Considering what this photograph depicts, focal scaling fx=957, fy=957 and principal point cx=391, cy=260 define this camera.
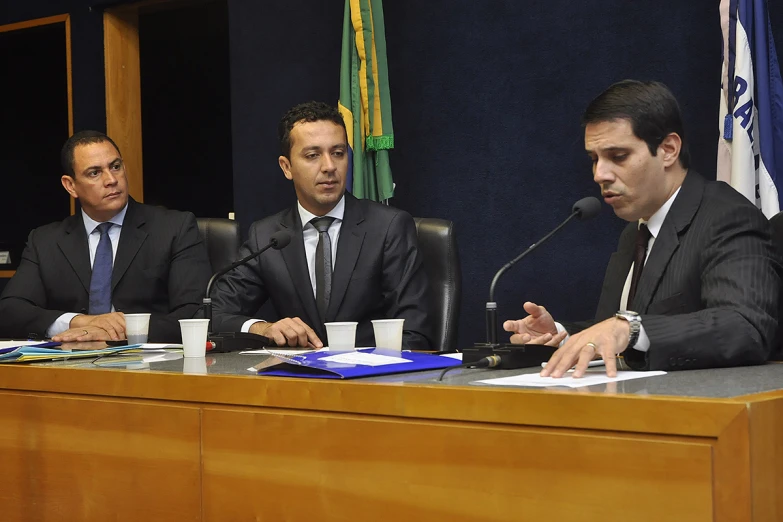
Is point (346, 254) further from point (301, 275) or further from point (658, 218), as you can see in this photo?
point (658, 218)

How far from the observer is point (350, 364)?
174 cm

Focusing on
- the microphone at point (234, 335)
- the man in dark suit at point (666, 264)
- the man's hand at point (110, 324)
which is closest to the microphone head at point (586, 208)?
the man in dark suit at point (666, 264)

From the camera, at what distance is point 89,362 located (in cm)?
211

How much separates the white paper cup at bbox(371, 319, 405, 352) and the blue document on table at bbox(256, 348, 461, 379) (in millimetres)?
250

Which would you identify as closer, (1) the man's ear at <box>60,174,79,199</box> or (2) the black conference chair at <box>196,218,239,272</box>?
(2) the black conference chair at <box>196,218,239,272</box>

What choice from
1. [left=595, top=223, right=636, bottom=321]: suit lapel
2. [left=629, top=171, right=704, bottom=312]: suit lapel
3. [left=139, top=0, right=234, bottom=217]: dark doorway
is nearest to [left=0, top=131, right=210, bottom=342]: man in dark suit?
[left=595, top=223, right=636, bottom=321]: suit lapel

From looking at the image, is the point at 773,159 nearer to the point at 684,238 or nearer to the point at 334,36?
the point at 684,238

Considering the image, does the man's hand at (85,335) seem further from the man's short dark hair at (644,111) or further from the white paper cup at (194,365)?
the man's short dark hair at (644,111)

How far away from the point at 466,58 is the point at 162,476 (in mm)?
2911

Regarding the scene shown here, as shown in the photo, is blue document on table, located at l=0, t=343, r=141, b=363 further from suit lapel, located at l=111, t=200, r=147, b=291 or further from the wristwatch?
the wristwatch

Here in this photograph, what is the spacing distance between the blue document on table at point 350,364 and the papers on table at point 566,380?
9.0 inches

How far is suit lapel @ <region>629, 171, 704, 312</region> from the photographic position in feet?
6.87

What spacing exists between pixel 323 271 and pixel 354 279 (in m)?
0.11

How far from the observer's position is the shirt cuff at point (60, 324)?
3.19 metres
